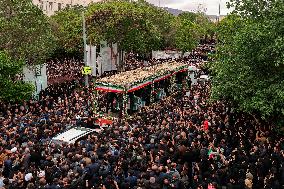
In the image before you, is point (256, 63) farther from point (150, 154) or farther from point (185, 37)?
point (185, 37)

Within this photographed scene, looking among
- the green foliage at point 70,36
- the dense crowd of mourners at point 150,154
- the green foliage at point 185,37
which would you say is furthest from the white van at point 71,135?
the green foliage at point 185,37

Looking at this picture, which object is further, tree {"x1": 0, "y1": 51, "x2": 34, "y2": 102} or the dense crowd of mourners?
tree {"x1": 0, "y1": 51, "x2": 34, "y2": 102}

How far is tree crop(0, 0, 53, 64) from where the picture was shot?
84.5 feet

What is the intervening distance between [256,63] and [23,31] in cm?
1606

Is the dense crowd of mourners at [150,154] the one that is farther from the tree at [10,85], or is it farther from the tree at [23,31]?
the tree at [23,31]

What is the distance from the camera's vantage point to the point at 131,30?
3509 centimetres

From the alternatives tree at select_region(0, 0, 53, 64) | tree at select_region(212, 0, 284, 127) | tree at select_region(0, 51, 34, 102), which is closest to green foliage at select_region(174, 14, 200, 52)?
tree at select_region(0, 0, 53, 64)

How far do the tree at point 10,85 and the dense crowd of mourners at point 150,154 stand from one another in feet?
7.91

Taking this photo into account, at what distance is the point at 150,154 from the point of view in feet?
45.4

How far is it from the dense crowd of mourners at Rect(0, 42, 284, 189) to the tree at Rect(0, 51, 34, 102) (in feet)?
7.91

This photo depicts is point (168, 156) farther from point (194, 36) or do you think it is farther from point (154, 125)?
point (194, 36)

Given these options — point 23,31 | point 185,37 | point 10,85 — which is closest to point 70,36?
point 23,31

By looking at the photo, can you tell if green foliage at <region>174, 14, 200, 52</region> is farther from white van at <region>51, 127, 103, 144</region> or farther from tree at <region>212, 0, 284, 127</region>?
white van at <region>51, 127, 103, 144</region>

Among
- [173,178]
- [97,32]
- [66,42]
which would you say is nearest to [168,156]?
[173,178]
